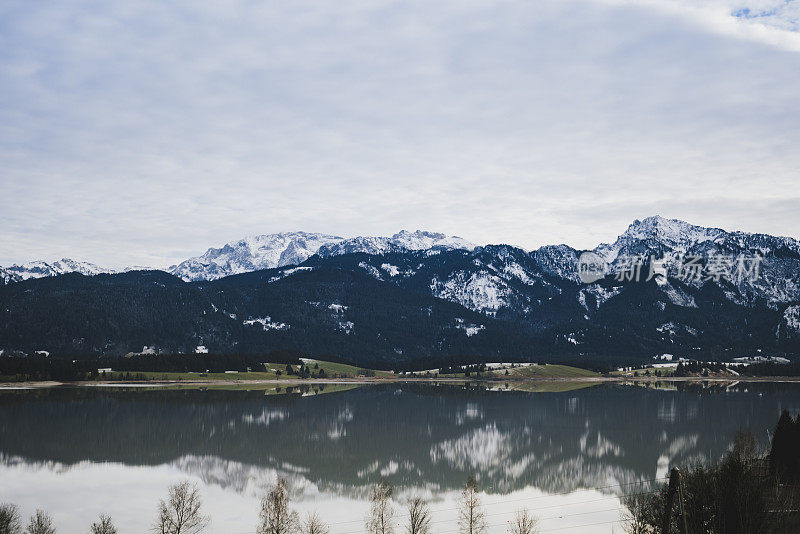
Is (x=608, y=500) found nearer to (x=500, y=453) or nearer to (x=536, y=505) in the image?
(x=536, y=505)

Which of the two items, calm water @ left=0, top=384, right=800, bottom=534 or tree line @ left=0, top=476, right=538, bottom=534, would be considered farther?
calm water @ left=0, top=384, right=800, bottom=534

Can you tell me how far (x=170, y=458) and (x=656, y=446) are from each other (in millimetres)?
83076

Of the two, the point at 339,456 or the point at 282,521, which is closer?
the point at 282,521

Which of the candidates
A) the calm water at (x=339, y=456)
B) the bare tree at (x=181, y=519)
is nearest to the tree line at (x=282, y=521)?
the bare tree at (x=181, y=519)

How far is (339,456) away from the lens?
4505 inches

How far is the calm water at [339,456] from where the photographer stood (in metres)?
77.8

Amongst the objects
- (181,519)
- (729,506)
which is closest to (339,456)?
(181,519)

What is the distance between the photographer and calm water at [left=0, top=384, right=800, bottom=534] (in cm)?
7775

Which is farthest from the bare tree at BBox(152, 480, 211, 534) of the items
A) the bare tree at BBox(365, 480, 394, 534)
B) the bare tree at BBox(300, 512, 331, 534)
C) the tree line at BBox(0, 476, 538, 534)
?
the bare tree at BBox(365, 480, 394, 534)

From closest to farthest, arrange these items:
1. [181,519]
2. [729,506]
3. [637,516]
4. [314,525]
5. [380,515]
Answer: [729,506], [380,515], [314,525], [637,516], [181,519]

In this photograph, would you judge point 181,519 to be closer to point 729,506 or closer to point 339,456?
point 729,506

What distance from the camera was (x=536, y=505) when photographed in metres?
80.8

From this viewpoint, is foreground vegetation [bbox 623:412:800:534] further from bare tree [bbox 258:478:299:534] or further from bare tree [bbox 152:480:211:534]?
bare tree [bbox 152:480:211:534]

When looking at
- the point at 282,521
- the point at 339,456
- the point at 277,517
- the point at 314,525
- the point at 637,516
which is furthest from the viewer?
the point at 339,456
